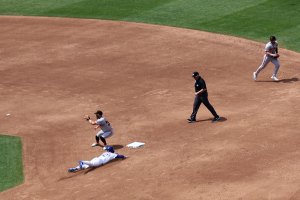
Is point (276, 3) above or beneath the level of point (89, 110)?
above

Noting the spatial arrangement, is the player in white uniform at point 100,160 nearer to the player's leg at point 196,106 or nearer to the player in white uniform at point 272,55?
the player's leg at point 196,106

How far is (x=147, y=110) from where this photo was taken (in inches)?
1082

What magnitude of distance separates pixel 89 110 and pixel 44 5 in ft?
60.3

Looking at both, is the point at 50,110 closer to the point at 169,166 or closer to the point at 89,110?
the point at 89,110

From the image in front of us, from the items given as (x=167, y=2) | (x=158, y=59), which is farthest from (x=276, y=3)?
(x=158, y=59)

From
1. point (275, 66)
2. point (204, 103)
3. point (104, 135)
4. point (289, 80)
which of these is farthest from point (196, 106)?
point (289, 80)

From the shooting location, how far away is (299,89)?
28219 mm

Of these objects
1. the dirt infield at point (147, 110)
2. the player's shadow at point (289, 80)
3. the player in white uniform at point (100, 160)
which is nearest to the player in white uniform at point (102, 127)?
the dirt infield at point (147, 110)

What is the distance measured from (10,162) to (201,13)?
19465mm

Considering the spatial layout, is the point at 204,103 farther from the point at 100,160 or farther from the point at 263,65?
the point at 263,65

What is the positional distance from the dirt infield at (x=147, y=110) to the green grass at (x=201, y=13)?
3.79 feet

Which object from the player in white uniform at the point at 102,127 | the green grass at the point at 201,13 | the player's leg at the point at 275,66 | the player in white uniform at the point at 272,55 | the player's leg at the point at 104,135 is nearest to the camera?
the player in white uniform at the point at 102,127

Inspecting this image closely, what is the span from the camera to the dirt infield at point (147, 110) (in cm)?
2077

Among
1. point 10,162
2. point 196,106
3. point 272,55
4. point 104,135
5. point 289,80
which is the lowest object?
point 10,162
